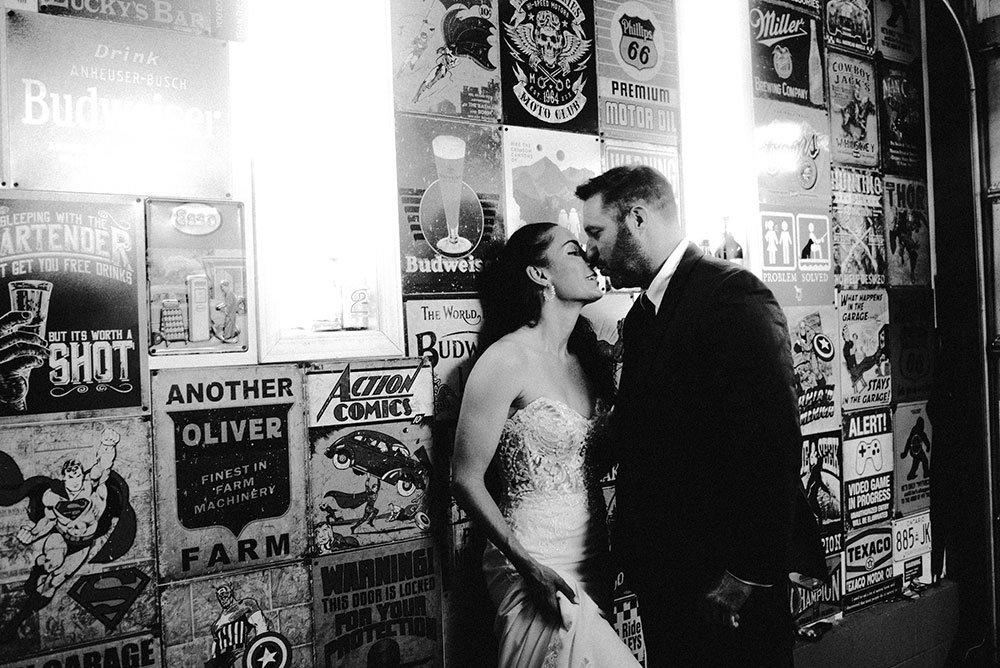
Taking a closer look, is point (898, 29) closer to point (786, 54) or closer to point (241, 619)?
point (786, 54)

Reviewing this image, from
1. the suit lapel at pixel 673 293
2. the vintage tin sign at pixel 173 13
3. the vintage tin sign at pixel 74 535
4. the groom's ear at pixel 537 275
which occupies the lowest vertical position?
the vintage tin sign at pixel 74 535

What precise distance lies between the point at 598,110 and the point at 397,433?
4.96ft

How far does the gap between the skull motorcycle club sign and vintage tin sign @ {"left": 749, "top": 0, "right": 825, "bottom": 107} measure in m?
0.96

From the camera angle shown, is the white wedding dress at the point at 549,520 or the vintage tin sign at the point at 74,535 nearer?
the vintage tin sign at the point at 74,535

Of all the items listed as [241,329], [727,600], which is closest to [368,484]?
[241,329]

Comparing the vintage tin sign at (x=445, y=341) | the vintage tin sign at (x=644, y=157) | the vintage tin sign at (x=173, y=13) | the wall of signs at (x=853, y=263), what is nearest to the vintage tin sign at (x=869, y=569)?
the wall of signs at (x=853, y=263)

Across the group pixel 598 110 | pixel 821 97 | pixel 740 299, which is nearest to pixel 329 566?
pixel 740 299

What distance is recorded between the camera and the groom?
1.81m

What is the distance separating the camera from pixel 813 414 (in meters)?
3.37

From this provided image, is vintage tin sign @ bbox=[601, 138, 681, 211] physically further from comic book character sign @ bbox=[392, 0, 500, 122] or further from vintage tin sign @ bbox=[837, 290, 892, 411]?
vintage tin sign @ bbox=[837, 290, 892, 411]

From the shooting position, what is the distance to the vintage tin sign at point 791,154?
3.28 m

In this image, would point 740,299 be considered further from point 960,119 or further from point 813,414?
point 960,119

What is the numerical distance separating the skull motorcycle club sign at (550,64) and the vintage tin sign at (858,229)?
4.98 feet

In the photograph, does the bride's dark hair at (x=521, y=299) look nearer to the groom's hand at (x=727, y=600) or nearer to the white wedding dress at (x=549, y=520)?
the white wedding dress at (x=549, y=520)
